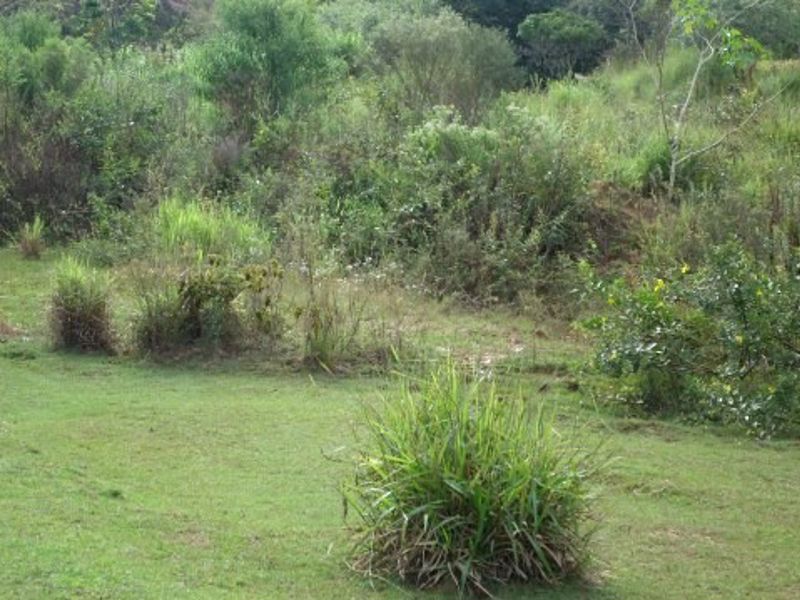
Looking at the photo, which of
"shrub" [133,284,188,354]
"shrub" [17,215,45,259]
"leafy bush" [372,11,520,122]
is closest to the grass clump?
"shrub" [133,284,188,354]

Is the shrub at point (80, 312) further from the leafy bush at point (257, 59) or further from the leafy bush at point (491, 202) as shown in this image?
the leafy bush at point (257, 59)

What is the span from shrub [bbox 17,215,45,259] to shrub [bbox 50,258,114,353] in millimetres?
4187

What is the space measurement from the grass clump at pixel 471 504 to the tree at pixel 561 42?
20218 mm

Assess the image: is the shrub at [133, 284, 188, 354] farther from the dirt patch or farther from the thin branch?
the thin branch

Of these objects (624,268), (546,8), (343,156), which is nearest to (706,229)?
(624,268)

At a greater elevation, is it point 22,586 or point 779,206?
point 22,586

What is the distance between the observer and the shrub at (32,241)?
1655 centimetres

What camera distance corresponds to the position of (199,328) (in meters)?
12.5

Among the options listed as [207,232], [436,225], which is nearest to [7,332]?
[207,232]

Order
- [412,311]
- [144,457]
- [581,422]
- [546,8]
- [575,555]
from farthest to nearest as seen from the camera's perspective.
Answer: [546,8] < [412,311] < [581,422] < [144,457] < [575,555]

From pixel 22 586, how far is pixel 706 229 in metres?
10.3

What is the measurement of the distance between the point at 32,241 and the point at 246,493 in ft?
29.8

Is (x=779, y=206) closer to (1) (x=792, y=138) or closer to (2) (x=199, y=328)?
(1) (x=792, y=138)

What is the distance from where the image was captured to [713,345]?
34.7ft
